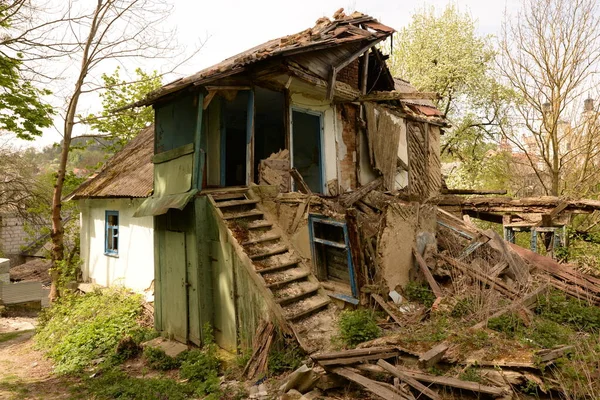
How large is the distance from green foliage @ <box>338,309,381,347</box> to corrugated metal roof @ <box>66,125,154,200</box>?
22.9 feet

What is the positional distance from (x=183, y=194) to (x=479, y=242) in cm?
601

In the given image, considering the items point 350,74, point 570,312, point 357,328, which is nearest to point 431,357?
point 357,328

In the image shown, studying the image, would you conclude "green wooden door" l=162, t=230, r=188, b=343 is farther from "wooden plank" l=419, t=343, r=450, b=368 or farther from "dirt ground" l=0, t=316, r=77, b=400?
"wooden plank" l=419, t=343, r=450, b=368

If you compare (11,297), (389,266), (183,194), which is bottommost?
(11,297)

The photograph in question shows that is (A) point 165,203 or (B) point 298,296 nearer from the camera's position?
(B) point 298,296

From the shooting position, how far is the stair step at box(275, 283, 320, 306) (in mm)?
5996

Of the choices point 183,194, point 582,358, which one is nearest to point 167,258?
point 183,194

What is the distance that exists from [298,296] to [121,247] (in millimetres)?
8504

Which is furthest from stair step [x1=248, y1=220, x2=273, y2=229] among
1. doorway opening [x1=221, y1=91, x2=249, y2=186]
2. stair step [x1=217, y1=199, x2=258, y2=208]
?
doorway opening [x1=221, y1=91, x2=249, y2=186]

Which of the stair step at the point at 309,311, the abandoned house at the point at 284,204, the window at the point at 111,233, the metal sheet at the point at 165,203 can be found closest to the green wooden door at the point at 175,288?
the abandoned house at the point at 284,204

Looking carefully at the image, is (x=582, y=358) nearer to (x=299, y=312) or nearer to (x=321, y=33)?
(x=299, y=312)

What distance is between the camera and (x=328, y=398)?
4.43 metres

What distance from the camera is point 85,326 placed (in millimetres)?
9953

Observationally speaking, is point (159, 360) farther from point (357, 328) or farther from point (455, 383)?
point (455, 383)
